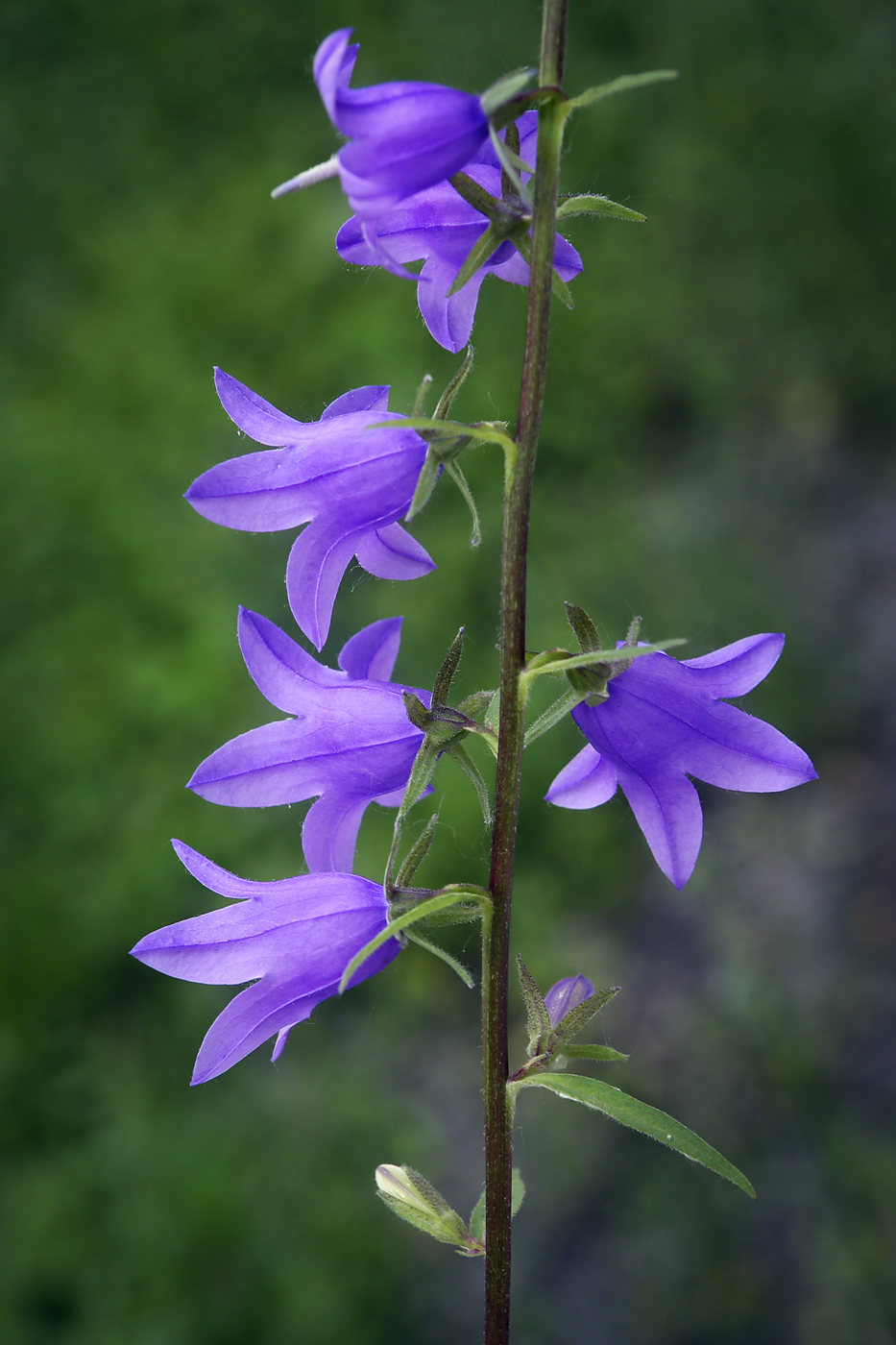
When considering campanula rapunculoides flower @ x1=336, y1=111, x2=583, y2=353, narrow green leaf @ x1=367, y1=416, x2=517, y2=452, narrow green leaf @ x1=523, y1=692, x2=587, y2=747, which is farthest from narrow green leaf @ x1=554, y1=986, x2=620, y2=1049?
campanula rapunculoides flower @ x1=336, y1=111, x2=583, y2=353

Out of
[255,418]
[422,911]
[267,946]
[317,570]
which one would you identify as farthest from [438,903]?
[255,418]

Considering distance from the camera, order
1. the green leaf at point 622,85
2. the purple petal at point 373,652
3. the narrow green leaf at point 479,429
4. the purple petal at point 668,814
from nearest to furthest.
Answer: the green leaf at point 622,85
the narrow green leaf at point 479,429
the purple petal at point 668,814
the purple petal at point 373,652

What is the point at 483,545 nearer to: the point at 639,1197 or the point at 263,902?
the point at 639,1197

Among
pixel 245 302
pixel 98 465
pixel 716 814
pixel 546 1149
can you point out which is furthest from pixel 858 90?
pixel 546 1149

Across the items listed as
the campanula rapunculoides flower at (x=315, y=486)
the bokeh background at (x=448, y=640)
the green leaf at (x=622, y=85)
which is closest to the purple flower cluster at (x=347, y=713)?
the campanula rapunculoides flower at (x=315, y=486)

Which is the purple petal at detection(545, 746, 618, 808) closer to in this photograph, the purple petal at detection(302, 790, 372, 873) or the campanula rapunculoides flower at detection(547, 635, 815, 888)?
the campanula rapunculoides flower at detection(547, 635, 815, 888)

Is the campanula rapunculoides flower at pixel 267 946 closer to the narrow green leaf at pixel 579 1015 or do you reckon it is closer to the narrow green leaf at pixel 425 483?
the narrow green leaf at pixel 579 1015
